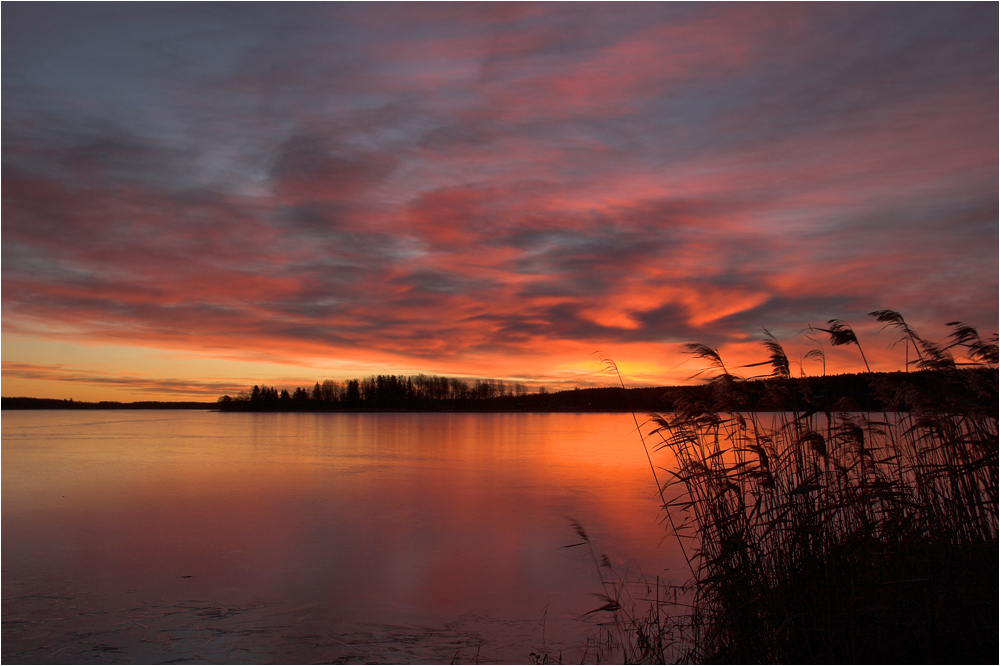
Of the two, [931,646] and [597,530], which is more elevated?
[931,646]

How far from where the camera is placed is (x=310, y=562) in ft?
26.1

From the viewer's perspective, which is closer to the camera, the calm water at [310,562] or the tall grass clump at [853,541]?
the tall grass clump at [853,541]

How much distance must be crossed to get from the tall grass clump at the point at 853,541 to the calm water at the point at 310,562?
1524mm

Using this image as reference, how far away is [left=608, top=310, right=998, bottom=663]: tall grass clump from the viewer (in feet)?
13.4

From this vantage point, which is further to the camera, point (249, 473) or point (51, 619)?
point (249, 473)

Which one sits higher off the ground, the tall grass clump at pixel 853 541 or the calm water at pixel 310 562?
the tall grass clump at pixel 853 541

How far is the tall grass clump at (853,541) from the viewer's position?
4.07 m

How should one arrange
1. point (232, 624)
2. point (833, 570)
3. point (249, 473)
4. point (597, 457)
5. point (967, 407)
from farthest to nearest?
1. point (597, 457)
2. point (249, 473)
3. point (232, 624)
4. point (967, 407)
5. point (833, 570)

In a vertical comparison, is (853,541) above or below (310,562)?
above

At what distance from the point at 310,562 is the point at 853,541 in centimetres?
601

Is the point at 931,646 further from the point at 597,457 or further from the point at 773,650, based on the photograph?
the point at 597,457

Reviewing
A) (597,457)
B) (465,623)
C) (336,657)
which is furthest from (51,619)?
(597,457)

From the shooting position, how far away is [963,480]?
456cm

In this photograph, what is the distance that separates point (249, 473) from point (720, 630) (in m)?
14.9
